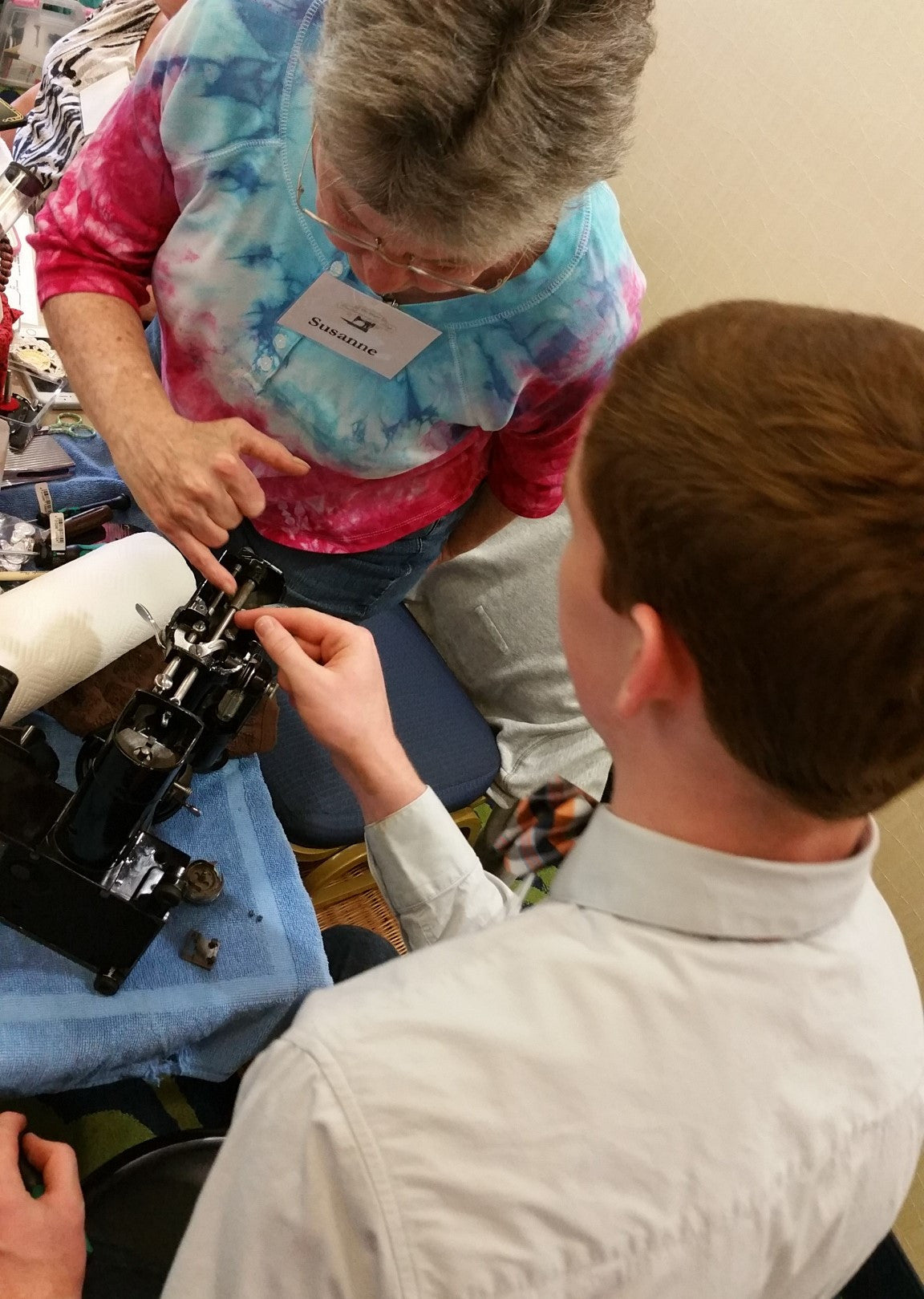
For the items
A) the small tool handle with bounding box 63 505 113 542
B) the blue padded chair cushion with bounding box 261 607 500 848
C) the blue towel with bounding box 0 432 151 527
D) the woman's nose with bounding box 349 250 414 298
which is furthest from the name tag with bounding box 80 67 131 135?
the woman's nose with bounding box 349 250 414 298

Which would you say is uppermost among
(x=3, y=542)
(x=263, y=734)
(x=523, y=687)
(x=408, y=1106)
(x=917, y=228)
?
(x=917, y=228)

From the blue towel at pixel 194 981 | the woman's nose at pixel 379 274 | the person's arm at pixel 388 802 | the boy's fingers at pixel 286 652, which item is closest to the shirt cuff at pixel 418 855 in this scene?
the person's arm at pixel 388 802

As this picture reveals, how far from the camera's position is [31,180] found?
2025 mm

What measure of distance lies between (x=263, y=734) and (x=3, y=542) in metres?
0.50

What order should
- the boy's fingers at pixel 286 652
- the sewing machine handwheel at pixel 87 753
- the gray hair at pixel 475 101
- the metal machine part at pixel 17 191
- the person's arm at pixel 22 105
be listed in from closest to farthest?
the gray hair at pixel 475 101 < the boy's fingers at pixel 286 652 < the sewing machine handwheel at pixel 87 753 < the metal machine part at pixel 17 191 < the person's arm at pixel 22 105

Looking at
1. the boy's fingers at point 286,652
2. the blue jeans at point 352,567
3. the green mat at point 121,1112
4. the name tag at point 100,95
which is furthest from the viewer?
the name tag at point 100,95

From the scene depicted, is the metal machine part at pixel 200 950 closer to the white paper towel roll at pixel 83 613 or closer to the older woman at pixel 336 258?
the white paper towel roll at pixel 83 613

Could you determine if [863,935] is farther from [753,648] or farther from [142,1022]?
[142,1022]

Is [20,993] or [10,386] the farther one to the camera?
[10,386]

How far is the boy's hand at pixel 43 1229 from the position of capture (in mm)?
832

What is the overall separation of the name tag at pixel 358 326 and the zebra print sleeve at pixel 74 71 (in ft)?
4.66

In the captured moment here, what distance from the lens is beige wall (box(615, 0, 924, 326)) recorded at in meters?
1.66

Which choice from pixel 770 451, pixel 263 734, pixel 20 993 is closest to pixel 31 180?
pixel 263 734

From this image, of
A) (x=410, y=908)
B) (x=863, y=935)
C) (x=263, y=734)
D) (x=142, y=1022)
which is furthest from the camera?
(x=263, y=734)
